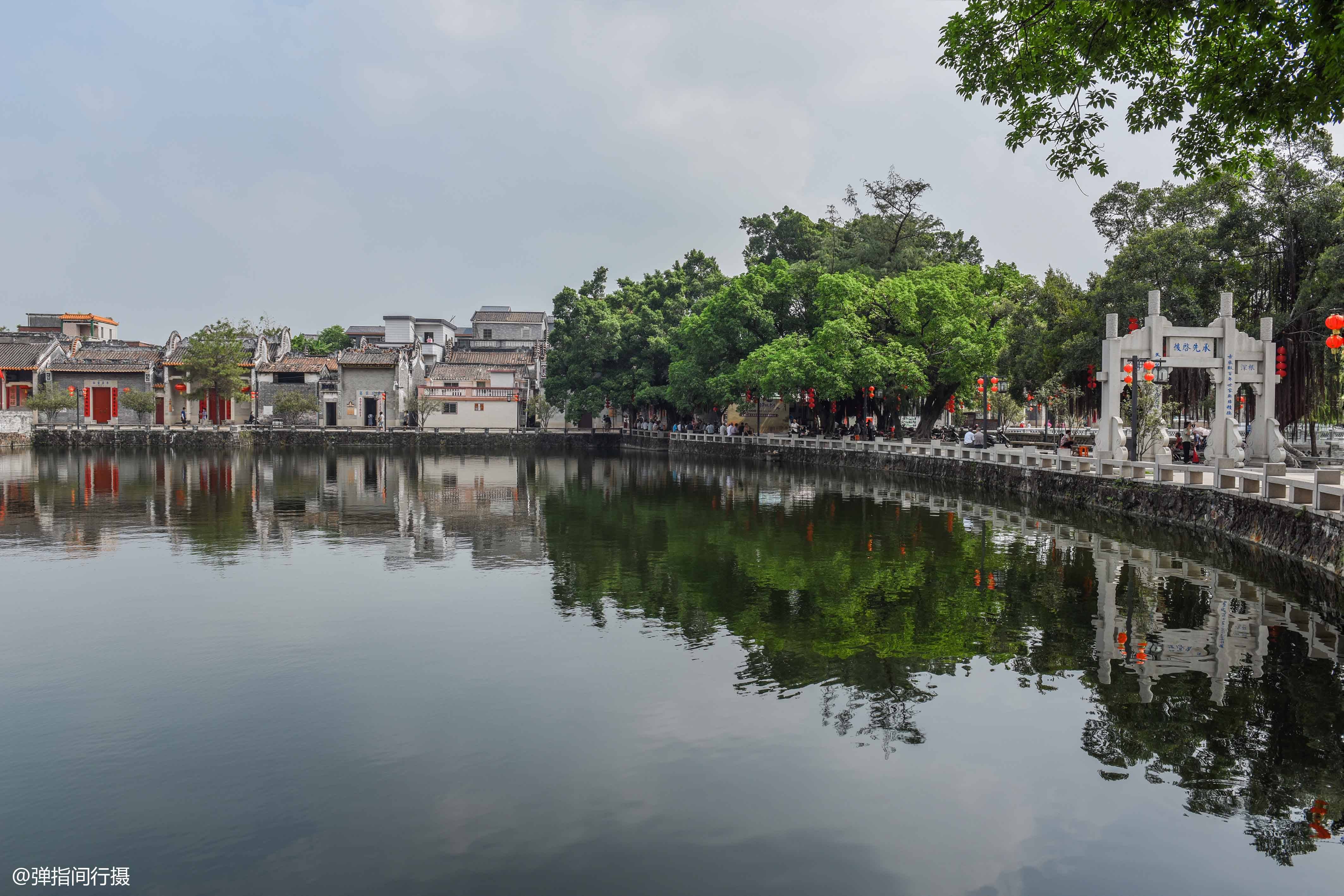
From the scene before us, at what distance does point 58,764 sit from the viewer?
7.45 metres

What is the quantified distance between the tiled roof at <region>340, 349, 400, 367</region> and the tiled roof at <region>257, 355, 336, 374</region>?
1986 mm

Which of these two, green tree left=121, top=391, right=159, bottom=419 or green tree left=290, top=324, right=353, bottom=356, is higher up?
green tree left=290, top=324, right=353, bottom=356

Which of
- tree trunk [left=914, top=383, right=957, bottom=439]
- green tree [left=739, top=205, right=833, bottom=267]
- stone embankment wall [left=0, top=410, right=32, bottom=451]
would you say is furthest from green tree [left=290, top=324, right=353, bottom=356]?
tree trunk [left=914, top=383, right=957, bottom=439]

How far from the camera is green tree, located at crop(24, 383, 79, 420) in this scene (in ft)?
200

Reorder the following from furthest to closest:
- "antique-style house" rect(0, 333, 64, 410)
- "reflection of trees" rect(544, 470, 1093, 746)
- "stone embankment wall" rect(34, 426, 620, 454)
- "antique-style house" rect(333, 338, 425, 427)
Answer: "antique-style house" rect(333, 338, 425, 427)
"antique-style house" rect(0, 333, 64, 410)
"stone embankment wall" rect(34, 426, 620, 454)
"reflection of trees" rect(544, 470, 1093, 746)

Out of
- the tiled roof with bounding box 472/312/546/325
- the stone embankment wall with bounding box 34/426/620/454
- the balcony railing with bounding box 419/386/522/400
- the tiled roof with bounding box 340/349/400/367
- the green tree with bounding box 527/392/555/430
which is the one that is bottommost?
the stone embankment wall with bounding box 34/426/620/454

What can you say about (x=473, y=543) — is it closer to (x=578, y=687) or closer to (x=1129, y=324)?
(x=578, y=687)

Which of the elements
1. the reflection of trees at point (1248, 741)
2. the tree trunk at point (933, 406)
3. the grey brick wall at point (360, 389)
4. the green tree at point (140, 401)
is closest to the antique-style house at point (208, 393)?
the green tree at point (140, 401)

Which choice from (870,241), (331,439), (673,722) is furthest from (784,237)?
(673,722)

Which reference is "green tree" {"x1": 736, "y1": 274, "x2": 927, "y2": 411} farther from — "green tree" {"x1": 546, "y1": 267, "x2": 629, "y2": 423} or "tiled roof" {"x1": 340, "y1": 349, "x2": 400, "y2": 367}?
"tiled roof" {"x1": 340, "y1": 349, "x2": 400, "y2": 367}

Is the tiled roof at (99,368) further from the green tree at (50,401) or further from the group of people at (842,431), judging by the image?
the group of people at (842,431)

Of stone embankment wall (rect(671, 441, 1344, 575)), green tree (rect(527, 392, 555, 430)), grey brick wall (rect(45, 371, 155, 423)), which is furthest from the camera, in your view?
green tree (rect(527, 392, 555, 430))

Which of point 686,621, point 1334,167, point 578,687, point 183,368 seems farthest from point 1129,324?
point 183,368

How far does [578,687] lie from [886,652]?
11.4 feet
